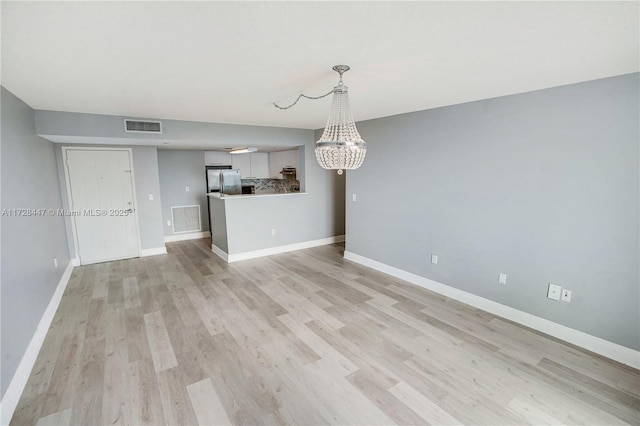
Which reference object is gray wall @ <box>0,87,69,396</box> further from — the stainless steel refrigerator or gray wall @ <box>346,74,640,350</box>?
gray wall @ <box>346,74,640,350</box>

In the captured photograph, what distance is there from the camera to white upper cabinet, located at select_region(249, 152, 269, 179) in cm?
742

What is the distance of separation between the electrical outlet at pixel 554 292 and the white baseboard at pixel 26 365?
422 cm

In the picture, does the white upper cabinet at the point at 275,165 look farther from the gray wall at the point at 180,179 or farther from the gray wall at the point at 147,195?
the gray wall at the point at 147,195

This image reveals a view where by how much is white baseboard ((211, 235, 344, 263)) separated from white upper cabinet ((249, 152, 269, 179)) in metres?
2.49

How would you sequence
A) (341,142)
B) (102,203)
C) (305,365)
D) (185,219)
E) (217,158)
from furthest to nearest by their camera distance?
1. (217,158)
2. (185,219)
3. (102,203)
4. (305,365)
5. (341,142)

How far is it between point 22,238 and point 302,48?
9.18 feet

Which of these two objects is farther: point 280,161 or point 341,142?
point 280,161

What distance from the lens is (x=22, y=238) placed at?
2.46 metres

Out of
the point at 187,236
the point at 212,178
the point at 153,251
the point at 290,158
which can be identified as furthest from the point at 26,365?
the point at 290,158

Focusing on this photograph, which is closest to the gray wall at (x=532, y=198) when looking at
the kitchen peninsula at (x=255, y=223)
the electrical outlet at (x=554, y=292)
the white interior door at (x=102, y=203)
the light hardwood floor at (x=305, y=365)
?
the electrical outlet at (x=554, y=292)

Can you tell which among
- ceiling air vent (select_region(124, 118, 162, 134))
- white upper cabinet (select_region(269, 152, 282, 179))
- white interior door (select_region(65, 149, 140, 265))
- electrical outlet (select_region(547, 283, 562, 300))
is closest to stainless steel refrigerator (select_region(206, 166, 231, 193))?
white upper cabinet (select_region(269, 152, 282, 179))

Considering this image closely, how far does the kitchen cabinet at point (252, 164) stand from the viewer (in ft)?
23.5

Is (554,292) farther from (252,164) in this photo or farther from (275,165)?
(252,164)

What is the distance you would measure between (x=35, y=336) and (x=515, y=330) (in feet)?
14.3
